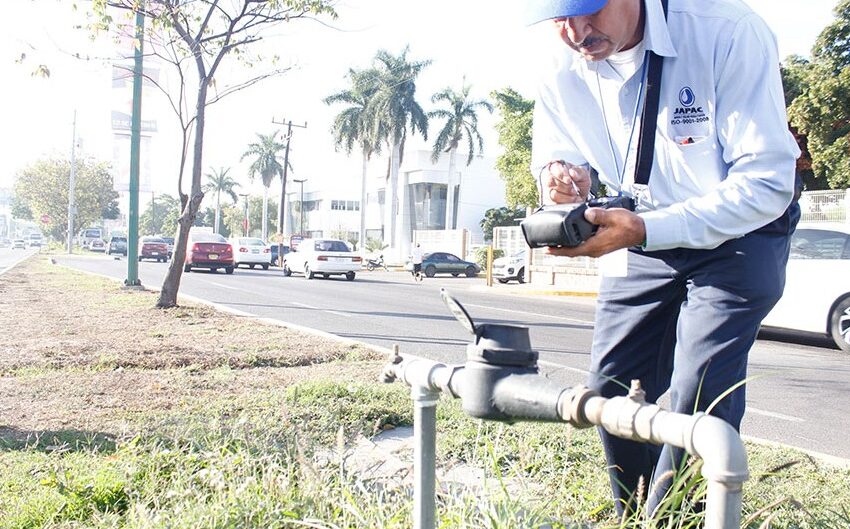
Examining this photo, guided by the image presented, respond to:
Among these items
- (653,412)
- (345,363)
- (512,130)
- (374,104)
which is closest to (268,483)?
(653,412)

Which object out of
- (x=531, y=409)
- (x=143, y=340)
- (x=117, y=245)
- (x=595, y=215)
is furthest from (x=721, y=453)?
(x=117, y=245)

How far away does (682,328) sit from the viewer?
2084 mm

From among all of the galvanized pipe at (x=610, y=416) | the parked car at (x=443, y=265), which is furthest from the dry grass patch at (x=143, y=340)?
the parked car at (x=443, y=265)

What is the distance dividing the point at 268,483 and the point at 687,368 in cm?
133

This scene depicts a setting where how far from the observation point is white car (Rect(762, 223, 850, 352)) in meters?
8.59

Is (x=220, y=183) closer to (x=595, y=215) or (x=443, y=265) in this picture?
(x=443, y=265)

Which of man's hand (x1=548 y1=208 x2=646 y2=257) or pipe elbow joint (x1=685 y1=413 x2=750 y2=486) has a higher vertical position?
man's hand (x1=548 y1=208 x2=646 y2=257)

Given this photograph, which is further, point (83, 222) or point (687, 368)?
point (83, 222)

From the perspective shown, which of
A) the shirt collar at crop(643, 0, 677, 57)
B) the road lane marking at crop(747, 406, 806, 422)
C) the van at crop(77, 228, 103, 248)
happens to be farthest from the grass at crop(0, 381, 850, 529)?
the van at crop(77, 228, 103, 248)

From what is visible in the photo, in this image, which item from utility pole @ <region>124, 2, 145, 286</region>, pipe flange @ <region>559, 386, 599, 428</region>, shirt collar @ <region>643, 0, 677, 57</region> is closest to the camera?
pipe flange @ <region>559, 386, 599, 428</region>

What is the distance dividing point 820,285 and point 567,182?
789cm

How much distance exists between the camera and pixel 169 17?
9992 mm

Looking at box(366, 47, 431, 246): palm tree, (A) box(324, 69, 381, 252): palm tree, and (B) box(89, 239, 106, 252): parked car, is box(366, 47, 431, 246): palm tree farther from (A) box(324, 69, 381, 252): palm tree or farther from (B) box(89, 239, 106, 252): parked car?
(B) box(89, 239, 106, 252): parked car

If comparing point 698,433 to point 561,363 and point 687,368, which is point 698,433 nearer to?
point 687,368
